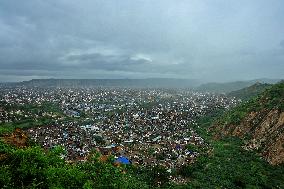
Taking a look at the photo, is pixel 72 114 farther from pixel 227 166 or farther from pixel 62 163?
pixel 62 163

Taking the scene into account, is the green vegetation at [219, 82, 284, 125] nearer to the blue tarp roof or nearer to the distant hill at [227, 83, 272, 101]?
the blue tarp roof

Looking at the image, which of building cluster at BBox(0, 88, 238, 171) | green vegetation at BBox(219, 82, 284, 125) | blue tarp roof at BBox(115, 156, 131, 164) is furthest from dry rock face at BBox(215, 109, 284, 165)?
blue tarp roof at BBox(115, 156, 131, 164)

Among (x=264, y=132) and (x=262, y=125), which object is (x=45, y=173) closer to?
(x=264, y=132)

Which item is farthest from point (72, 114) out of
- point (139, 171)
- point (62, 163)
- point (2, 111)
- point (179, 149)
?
point (62, 163)

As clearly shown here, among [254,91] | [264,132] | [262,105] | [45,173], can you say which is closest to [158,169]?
[264,132]

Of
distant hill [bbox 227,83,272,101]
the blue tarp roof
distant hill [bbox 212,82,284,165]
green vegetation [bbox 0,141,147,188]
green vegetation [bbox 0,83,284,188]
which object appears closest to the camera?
green vegetation [bbox 0,141,147,188]

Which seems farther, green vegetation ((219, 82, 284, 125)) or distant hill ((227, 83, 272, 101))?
distant hill ((227, 83, 272, 101))

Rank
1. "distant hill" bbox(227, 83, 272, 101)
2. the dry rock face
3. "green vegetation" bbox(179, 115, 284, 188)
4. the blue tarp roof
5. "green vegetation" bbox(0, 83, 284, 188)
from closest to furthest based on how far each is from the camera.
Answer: "green vegetation" bbox(0, 83, 284, 188)
"green vegetation" bbox(179, 115, 284, 188)
the blue tarp roof
the dry rock face
"distant hill" bbox(227, 83, 272, 101)
